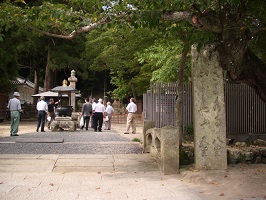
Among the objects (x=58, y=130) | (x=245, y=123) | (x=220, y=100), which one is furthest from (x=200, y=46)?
(x=58, y=130)

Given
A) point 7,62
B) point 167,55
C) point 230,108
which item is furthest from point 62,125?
point 7,62

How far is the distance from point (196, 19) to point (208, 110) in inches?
77.0

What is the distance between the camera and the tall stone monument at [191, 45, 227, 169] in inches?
277

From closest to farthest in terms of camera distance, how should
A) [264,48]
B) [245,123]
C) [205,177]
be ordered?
[205,177] → [264,48] → [245,123]

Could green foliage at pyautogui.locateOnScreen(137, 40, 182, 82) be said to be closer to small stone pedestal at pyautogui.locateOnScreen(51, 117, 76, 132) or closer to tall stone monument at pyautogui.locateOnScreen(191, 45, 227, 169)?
tall stone monument at pyautogui.locateOnScreen(191, 45, 227, 169)

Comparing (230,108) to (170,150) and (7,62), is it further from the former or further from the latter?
(7,62)

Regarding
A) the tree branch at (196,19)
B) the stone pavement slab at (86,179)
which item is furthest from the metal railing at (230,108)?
the tree branch at (196,19)

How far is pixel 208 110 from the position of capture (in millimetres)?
7039

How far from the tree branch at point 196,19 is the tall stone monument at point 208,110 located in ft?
1.85

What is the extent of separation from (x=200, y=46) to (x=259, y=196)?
308 cm

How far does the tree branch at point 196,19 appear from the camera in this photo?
21.2 feet

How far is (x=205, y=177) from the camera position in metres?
6.56

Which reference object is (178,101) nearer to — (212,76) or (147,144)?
(147,144)

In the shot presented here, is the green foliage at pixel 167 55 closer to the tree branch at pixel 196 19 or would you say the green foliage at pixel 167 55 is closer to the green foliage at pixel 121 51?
the green foliage at pixel 121 51
